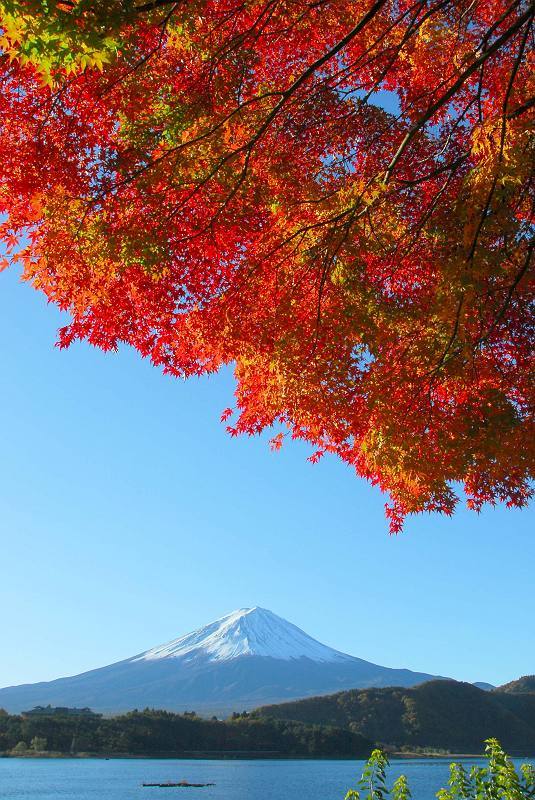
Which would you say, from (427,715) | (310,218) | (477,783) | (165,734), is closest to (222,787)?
(165,734)

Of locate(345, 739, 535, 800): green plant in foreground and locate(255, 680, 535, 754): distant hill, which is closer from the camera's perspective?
locate(345, 739, 535, 800): green plant in foreground

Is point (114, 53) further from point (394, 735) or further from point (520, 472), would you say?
point (394, 735)

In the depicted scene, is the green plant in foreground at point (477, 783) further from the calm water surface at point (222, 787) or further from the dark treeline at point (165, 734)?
the dark treeline at point (165, 734)

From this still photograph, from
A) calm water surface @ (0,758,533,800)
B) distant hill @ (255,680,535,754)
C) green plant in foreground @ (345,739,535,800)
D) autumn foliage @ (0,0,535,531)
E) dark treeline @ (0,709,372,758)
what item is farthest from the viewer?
distant hill @ (255,680,535,754)

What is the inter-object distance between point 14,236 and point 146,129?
1535 mm

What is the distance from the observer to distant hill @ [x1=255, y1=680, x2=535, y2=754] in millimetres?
120875

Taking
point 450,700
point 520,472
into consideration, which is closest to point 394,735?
point 450,700

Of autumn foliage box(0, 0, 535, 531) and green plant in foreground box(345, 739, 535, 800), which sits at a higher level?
autumn foliage box(0, 0, 535, 531)

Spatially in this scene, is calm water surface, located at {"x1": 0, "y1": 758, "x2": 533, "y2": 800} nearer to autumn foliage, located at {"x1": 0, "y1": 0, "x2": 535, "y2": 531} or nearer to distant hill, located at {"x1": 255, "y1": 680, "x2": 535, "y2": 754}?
distant hill, located at {"x1": 255, "y1": 680, "x2": 535, "y2": 754}

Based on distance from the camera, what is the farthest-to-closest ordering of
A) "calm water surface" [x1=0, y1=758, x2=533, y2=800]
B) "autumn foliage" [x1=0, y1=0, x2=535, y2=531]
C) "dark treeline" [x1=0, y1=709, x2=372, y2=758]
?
1. "dark treeline" [x1=0, y1=709, x2=372, y2=758]
2. "calm water surface" [x1=0, y1=758, x2=533, y2=800]
3. "autumn foliage" [x1=0, y1=0, x2=535, y2=531]

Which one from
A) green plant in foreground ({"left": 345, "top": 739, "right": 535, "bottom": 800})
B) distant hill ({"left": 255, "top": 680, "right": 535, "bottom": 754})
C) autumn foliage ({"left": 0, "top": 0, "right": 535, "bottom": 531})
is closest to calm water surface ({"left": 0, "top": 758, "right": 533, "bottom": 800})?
distant hill ({"left": 255, "top": 680, "right": 535, "bottom": 754})

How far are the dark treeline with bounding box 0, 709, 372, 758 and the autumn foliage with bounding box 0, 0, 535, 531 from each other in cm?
10128

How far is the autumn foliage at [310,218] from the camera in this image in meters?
6.73

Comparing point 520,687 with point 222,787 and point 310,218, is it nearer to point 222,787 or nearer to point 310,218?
point 222,787
